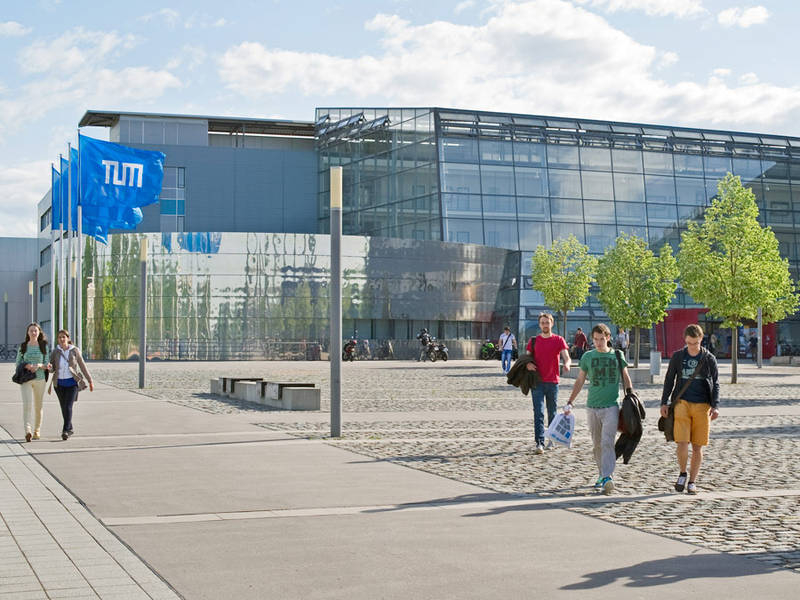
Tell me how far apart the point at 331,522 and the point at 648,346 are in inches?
2349

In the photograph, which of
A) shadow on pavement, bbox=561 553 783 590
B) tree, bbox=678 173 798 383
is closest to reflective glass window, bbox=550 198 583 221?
tree, bbox=678 173 798 383

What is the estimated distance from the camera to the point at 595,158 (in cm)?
6719

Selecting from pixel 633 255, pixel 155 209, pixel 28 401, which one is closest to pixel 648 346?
pixel 633 255

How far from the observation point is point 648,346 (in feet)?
216

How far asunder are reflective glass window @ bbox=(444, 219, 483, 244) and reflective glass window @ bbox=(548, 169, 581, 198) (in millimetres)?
5611

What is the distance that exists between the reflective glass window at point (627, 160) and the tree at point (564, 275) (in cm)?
1784

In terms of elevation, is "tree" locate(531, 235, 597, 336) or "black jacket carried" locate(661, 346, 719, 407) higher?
"tree" locate(531, 235, 597, 336)

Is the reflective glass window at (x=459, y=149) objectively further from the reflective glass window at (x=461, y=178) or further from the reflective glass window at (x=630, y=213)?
the reflective glass window at (x=630, y=213)

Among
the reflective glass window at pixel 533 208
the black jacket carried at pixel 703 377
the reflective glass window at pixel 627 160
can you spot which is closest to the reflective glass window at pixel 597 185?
the reflective glass window at pixel 627 160

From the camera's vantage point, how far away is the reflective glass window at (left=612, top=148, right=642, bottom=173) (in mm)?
67812

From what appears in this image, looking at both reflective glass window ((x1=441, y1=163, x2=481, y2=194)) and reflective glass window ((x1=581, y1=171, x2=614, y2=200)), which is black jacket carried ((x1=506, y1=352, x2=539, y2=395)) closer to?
reflective glass window ((x1=441, y1=163, x2=481, y2=194))

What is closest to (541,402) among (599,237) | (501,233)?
(501,233)

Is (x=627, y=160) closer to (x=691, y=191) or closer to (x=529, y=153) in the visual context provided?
(x=691, y=191)

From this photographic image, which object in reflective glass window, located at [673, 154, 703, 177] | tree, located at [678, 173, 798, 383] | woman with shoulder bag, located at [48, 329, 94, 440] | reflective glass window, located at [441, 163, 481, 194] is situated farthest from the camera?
reflective glass window, located at [673, 154, 703, 177]
